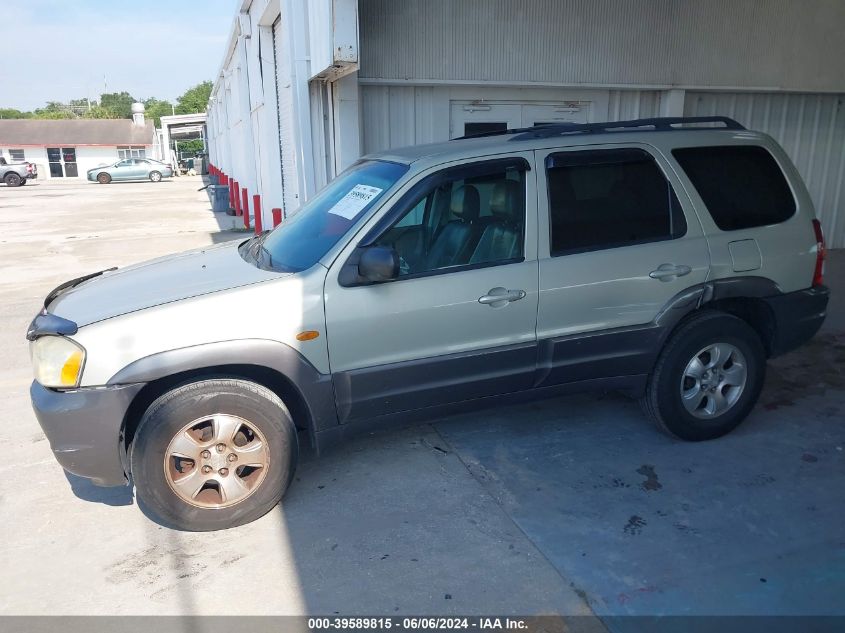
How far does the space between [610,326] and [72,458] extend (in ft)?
10.0

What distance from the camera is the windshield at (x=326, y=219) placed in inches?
149

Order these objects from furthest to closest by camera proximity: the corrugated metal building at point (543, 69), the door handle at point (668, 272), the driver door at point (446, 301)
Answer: the corrugated metal building at point (543, 69), the door handle at point (668, 272), the driver door at point (446, 301)

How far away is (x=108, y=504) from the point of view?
3871 millimetres

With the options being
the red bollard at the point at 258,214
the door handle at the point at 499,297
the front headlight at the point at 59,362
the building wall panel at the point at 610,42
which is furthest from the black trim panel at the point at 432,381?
the red bollard at the point at 258,214

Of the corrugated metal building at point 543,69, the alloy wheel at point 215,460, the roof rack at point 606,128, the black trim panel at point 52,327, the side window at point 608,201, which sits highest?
the corrugated metal building at point 543,69

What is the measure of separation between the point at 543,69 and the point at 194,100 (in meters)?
111

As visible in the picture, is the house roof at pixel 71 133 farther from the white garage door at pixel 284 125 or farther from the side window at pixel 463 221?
the side window at pixel 463 221

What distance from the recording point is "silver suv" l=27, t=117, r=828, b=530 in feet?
11.0

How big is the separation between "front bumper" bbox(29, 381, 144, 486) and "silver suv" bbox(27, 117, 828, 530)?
1cm

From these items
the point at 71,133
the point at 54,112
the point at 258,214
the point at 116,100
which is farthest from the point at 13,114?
the point at 258,214

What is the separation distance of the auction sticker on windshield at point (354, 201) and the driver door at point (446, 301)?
23 cm

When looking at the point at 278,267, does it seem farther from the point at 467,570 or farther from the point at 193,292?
the point at 467,570

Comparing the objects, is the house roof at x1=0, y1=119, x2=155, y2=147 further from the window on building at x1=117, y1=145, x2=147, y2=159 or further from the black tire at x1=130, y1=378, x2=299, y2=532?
the black tire at x1=130, y1=378, x2=299, y2=532

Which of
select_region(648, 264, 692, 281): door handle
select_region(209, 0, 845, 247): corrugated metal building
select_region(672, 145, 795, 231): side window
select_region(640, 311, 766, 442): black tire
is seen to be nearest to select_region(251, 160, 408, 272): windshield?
select_region(648, 264, 692, 281): door handle
